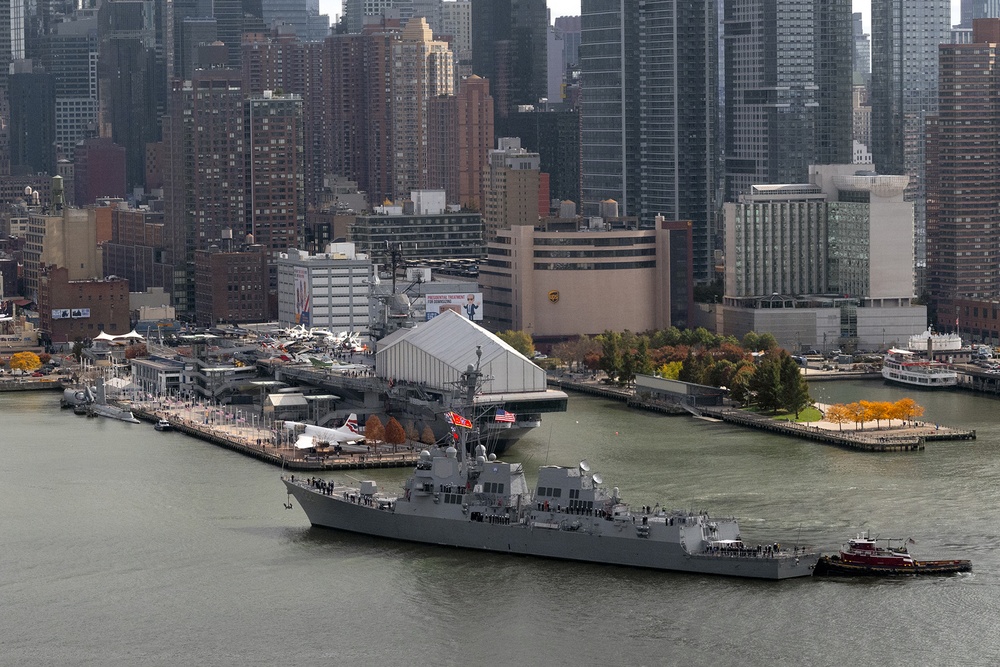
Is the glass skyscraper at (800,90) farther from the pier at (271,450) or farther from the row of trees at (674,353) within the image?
the pier at (271,450)

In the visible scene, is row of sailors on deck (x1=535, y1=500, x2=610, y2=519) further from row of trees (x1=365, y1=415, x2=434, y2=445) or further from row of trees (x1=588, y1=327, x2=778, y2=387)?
row of trees (x1=588, y1=327, x2=778, y2=387)

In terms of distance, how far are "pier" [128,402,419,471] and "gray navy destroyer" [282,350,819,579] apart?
9705mm

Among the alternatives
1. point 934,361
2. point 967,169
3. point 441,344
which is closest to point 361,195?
point 967,169

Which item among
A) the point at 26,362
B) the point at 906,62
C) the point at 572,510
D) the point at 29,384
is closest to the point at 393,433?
the point at 572,510

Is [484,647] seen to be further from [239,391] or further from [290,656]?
[239,391]

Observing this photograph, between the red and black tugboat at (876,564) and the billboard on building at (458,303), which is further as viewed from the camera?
the billboard on building at (458,303)

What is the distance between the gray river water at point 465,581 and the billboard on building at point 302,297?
3506cm

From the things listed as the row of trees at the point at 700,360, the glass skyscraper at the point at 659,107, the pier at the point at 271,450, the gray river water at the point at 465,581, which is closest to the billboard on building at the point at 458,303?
the row of trees at the point at 700,360

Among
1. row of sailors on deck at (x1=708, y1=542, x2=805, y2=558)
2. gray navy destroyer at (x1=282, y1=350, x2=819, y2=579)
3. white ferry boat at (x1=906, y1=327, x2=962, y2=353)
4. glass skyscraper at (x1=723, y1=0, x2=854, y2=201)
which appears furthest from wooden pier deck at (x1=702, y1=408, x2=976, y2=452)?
glass skyscraper at (x1=723, y1=0, x2=854, y2=201)

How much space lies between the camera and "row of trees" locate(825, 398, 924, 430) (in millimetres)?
73938

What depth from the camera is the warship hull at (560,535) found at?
49.8 metres

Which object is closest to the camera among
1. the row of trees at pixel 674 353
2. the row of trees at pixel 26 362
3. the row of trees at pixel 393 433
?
the row of trees at pixel 393 433

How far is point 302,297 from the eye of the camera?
105 meters

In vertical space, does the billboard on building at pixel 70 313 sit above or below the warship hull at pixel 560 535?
above
